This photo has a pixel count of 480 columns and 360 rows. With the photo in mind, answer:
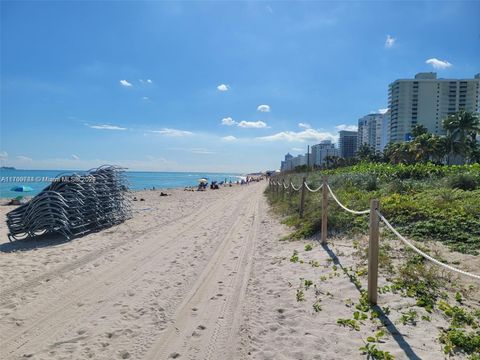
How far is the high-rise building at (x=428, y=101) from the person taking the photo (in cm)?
10531

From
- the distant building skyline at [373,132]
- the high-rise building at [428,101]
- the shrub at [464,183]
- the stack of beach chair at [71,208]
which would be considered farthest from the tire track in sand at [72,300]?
the distant building skyline at [373,132]

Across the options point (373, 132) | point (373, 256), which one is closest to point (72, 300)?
point (373, 256)

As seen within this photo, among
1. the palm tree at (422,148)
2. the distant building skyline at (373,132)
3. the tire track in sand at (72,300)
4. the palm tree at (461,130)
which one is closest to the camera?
the tire track in sand at (72,300)

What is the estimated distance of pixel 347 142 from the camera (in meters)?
134

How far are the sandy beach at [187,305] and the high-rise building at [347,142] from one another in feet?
403

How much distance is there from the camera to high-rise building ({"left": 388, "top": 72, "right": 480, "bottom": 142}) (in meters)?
105

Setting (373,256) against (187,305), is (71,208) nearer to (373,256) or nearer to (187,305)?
(187,305)

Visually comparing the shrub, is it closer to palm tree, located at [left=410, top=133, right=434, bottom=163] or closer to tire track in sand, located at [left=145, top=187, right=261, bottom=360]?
tire track in sand, located at [left=145, top=187, right=261, bottom=360]

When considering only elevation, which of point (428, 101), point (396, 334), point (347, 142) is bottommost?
point (396, 334)

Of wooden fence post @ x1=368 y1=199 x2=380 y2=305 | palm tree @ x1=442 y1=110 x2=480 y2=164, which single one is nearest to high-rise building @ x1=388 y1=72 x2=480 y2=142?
palm tree @ x1=442 y1=110 x2=480 y2=164

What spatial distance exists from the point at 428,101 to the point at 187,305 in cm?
12477

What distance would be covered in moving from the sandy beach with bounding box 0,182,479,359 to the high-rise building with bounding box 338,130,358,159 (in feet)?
403

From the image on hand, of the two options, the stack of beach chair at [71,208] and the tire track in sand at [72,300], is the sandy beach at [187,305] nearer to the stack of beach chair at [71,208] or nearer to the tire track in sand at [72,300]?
the tire track in sand at [72,300]

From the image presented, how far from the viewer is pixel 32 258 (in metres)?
6.73
